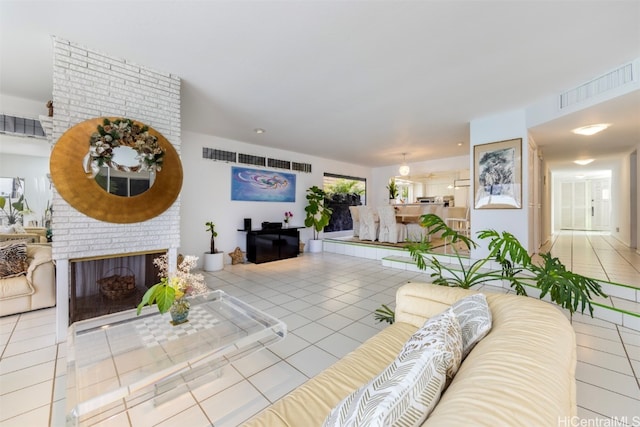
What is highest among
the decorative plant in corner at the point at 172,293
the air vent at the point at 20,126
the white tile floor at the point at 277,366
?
the air vent at the point at 20,126

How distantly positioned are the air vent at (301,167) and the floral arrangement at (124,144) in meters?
4.18

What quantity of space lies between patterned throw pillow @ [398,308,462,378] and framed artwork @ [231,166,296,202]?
5288mm

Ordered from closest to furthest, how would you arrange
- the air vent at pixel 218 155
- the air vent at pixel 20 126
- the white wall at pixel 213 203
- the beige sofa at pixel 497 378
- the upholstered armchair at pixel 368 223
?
the beige sofa at pixel 497 378 < the air vent at pixel 20 126 < the white wall at pixel 213 203 < the air vent at pixel 218 155 < the upholstered armchair at pixel 368 223

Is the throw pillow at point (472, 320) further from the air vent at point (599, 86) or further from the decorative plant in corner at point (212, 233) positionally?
the decorative plant in corner at point (212, 233)

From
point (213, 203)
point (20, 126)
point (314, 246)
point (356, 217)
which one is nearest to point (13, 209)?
point (20, 126)

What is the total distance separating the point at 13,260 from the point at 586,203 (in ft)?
48.9

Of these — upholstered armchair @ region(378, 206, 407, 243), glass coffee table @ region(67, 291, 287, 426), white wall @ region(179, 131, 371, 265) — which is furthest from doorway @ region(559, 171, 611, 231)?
glass coffee table @ region(67, 291, 287, 426)

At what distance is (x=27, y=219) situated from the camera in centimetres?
522

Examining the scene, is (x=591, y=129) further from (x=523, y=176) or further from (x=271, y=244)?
(x=271, y=244)

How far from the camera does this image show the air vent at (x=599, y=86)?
105 inches

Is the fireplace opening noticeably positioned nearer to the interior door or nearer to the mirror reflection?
the mirror reflection

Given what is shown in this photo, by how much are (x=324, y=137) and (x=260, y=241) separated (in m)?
2.63

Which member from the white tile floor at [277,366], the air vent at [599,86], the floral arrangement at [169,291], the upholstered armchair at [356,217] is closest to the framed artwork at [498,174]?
the air vent at [599,86]

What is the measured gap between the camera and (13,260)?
2910 millimetres
